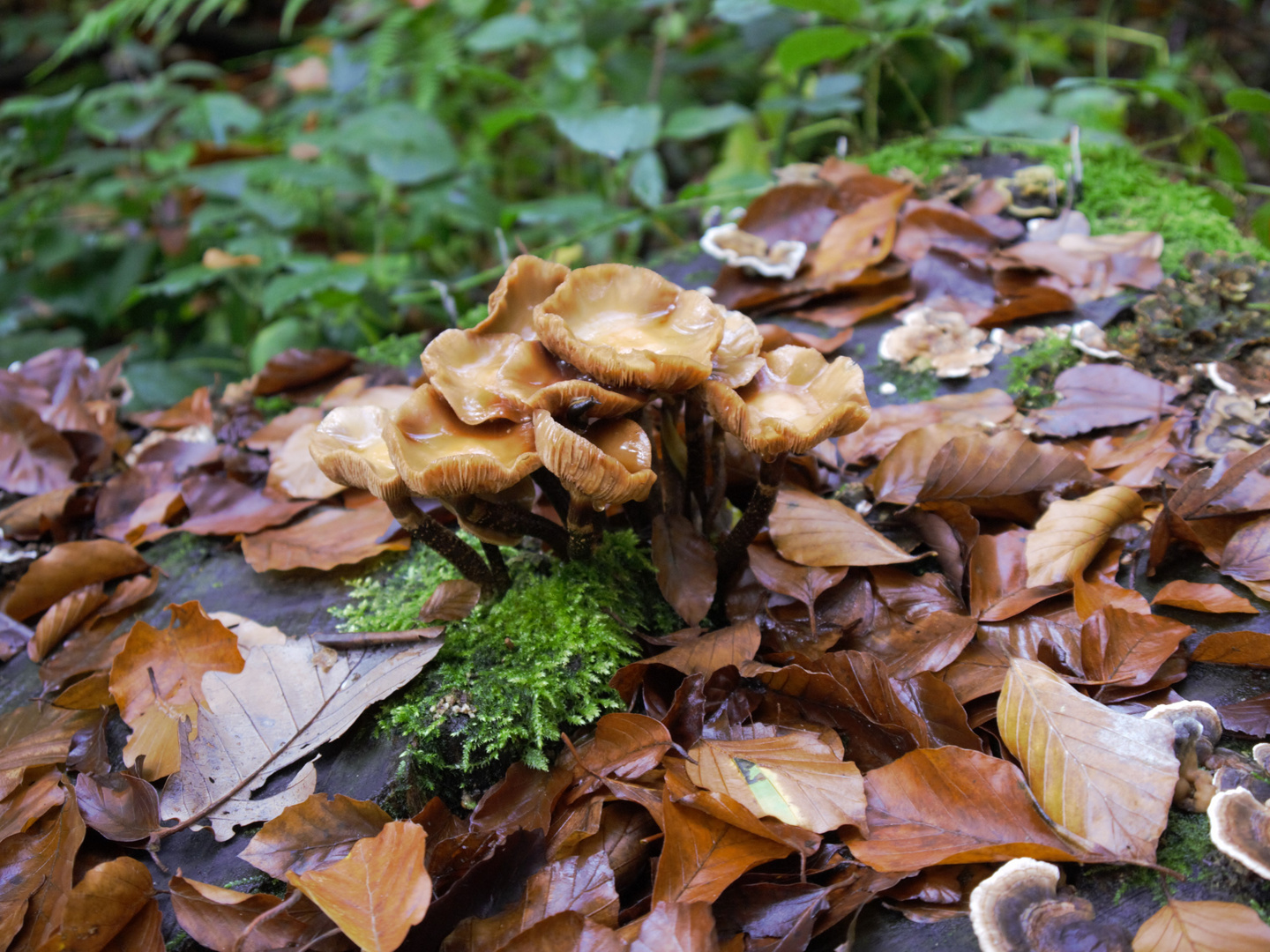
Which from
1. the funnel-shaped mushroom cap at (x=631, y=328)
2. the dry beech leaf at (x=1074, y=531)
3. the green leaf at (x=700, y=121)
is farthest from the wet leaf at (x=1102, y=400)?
the green leaf at (x=700, y=121)

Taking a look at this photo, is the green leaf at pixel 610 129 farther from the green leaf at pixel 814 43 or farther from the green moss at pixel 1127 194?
the green moss at pixel 1127 194

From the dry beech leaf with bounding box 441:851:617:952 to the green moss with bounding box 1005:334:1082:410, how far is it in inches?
87.9

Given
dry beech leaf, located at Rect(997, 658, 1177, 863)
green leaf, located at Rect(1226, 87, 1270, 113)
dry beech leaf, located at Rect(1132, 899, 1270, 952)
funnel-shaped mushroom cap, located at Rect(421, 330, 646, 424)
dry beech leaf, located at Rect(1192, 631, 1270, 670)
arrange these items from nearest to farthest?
dry beech leaf, located at Rect(1132, 899, 1270, 952) < dry beech leaf, located at Rect(997, 658, 1177, 863) < funnel-shaped mushroom cap, located at Rect(421, 330, 646, 424) < dry beech leaf, located at Rect(1192, 631, 1270, 670) < green leaf, located at Rect(1226, 87, 1270, 113)

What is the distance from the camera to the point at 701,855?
1724 mm

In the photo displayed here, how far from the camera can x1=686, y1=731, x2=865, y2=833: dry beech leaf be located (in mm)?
1753

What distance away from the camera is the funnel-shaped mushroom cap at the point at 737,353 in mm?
2039

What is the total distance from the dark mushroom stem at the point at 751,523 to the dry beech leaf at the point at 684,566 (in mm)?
58

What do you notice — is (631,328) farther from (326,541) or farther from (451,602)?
(326,541)

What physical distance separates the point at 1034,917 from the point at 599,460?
122 centimetres

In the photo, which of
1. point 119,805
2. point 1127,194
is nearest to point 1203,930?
point 119,805

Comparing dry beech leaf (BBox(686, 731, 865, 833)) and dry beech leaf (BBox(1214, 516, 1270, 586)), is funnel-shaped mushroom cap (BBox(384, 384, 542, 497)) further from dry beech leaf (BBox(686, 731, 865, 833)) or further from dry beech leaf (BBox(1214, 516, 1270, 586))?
dry beech leaf (BBox(1214, 516, 1270, 586))

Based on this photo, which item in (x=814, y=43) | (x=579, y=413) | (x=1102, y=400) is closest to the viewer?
(x=579, y=413)

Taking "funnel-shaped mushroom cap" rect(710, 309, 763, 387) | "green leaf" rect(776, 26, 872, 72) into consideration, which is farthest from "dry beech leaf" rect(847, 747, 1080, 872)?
"green leaf" rect(776, 26, 872, 72)

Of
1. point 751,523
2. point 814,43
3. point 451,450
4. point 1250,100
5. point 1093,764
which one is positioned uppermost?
point 814,43
